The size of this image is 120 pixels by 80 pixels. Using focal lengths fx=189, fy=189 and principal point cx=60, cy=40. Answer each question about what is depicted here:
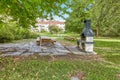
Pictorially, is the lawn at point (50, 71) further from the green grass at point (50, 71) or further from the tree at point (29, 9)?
the tree at point (29, 9)

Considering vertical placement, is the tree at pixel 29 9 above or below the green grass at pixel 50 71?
above

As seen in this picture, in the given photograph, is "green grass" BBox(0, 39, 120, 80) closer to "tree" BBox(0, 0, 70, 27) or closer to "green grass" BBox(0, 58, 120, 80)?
"green grass" BBox(0, 58, 120, 80)

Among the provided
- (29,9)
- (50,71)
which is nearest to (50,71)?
(50,71)

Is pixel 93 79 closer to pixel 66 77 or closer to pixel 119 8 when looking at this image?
pixel 66 77

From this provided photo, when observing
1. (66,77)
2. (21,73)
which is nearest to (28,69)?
(21,73)

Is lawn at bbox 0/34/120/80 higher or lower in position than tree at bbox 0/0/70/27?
lower

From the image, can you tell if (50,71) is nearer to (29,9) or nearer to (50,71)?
(50,71)

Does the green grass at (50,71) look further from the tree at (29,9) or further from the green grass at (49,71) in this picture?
the tree at (29,9)

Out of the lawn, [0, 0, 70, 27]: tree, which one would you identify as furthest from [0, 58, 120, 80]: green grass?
[0, 0, 70, 27]: tree

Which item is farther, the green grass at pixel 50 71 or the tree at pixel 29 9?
the tree at pixel 29 9

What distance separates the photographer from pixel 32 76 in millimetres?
5969

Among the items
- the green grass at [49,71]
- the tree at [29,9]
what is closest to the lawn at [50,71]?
the green grass at [49,71]

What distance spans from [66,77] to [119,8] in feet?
22.2

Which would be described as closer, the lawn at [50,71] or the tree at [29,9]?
the lawn at [50,71]
